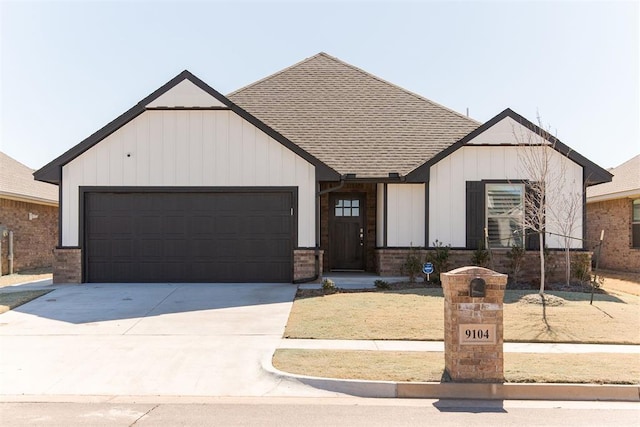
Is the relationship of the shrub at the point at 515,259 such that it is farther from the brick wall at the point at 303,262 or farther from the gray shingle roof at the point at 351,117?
the brick wall at the point at 303,262

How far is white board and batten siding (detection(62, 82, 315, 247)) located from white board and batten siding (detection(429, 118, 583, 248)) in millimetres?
3718

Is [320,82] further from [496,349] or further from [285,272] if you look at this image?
[496,349]

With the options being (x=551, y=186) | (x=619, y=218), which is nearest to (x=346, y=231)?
(x=551, y=186)

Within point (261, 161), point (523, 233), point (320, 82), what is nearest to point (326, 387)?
point (261, 161)

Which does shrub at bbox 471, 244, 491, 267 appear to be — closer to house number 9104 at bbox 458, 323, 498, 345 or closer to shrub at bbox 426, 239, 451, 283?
shrub at bbox 426, 239, 451, 283

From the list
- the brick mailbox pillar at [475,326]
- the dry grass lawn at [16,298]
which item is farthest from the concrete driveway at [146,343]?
the brick mailbox pillar at [475,326]

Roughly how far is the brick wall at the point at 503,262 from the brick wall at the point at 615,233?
13.8 feet

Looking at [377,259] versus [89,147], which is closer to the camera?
[89,147]

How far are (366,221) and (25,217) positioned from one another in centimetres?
1268

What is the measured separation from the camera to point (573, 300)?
466 inches

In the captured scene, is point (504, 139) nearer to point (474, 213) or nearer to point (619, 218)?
point (474, 213)

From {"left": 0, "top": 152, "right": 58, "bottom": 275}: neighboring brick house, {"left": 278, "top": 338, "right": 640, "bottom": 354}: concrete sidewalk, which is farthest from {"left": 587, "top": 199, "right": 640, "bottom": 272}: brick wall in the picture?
{"left": 0, "top": 152, "right": 58, "bottom": 275}: neighboring brick house

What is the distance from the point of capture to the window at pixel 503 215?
1497 cm

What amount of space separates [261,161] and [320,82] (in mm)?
7087
